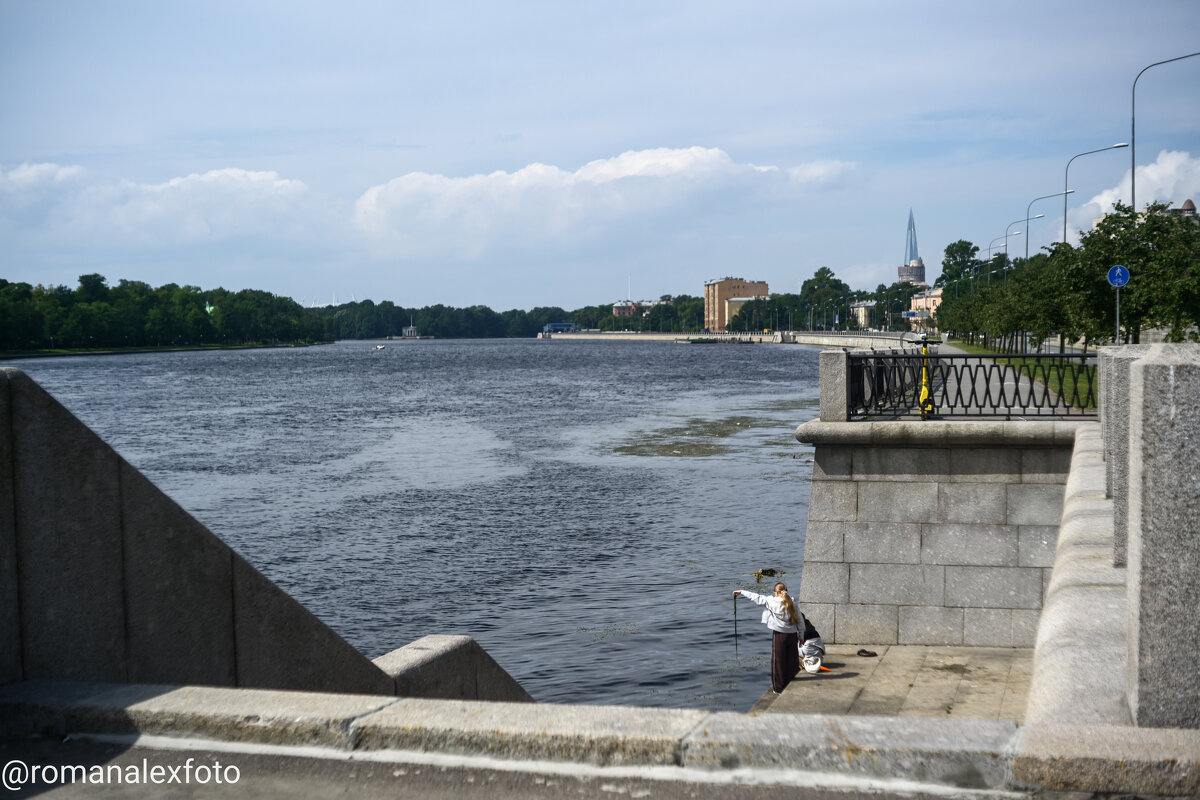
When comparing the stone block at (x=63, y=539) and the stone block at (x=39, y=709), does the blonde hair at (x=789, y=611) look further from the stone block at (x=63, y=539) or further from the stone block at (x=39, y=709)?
the stone block at (x=39, y=709)

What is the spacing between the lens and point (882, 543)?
12.4 m

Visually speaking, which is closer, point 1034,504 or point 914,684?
point 914,684

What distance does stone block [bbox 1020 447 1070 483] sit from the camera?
12.0m

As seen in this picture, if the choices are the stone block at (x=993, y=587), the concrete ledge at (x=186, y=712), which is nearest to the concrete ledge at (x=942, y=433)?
the stone block at (x=993, y=587)

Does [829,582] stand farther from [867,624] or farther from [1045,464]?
[1045,464]

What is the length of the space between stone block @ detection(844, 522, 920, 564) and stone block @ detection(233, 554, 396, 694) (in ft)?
25.3

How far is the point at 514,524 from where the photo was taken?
24375 millimetres

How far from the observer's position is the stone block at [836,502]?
1251cm

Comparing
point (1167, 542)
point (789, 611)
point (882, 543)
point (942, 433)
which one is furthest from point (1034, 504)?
point (1167, 542)

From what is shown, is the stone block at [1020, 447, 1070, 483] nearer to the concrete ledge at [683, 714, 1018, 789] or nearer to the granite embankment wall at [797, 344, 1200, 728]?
the granite embankment wall at [797, 344, 1200, 728]

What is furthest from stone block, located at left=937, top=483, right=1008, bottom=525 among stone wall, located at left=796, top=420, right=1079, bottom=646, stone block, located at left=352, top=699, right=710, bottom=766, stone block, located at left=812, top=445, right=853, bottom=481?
stone block, located at left=352, top=699, right=710, bottom=766

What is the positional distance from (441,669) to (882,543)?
277 inches

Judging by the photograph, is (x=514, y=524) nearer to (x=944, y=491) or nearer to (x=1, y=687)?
(x=944, y=491)

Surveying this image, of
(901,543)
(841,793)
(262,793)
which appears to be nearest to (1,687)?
(262,793)
